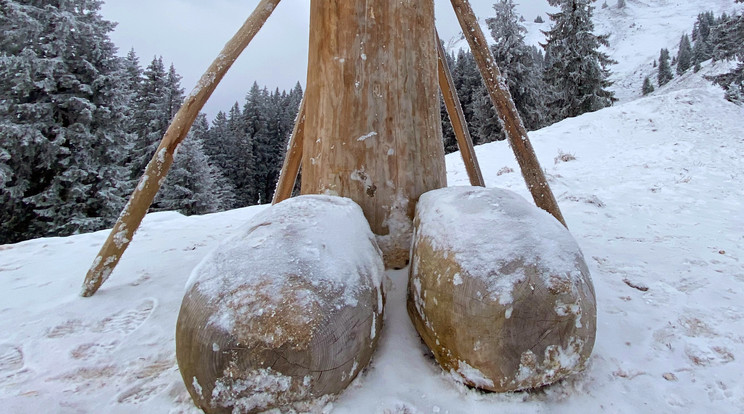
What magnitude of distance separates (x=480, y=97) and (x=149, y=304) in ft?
70.0

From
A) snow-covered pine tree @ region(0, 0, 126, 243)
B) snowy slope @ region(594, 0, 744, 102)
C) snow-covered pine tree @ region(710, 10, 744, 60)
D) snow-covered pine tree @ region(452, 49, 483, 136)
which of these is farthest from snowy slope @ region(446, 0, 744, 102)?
snow-covered pine tree @ region(0, 0, 126, 243)

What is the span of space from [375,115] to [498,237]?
2.85 feet

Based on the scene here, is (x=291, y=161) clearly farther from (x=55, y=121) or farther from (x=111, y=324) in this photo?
(x=55, y=121)

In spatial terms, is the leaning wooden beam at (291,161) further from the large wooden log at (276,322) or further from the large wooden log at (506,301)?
the large wooden log at (506,301)

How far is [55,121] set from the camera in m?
10.7

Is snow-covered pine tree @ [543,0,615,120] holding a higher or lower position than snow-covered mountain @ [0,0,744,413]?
higher

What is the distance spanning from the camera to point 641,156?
6.43 meters

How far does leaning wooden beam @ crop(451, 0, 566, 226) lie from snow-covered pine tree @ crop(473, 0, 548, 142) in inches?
715

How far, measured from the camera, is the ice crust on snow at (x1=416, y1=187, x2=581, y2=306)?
4.09 ft

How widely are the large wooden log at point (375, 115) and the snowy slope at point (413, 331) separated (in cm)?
38

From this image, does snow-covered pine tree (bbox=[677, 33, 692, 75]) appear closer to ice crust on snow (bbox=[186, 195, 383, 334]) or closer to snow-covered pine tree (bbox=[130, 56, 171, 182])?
snow-covered pine tree (bbox=[130, 56, 171, 182])

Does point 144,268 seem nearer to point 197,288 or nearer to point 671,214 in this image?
point 197,288

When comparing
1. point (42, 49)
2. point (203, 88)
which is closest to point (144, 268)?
point (203, 88)

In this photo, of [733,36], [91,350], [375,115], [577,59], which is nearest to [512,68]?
[577,59]
